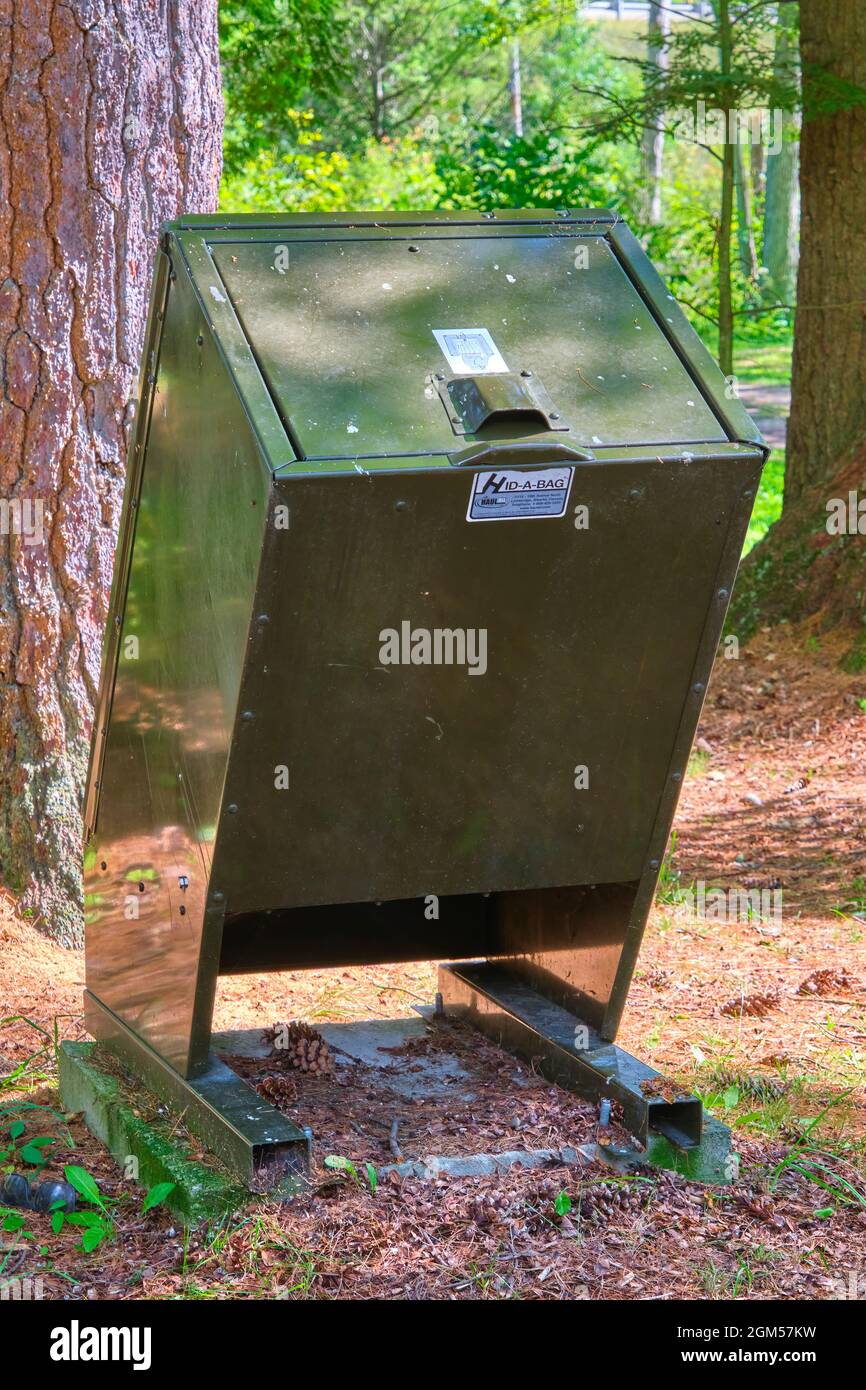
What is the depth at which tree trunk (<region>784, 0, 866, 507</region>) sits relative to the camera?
7902 mm

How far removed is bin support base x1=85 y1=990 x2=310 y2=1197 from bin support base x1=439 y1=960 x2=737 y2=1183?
72 centimetres

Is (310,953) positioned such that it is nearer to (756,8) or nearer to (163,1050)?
(163,1050)

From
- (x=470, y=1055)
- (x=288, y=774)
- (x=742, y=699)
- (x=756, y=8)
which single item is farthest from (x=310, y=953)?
(x=756, y=8)

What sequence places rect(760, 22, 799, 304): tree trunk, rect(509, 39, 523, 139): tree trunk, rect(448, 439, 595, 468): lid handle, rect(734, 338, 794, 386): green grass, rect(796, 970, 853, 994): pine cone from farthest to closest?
rect(509, 39, 523, 139): tree trunk
rect(760, 22, 799, 304): tree trunk
rect(734, 338, 794, 386): green grass
rect(796, 970, 853, 994): pine cone
rect(448, 439, 595, 468): lid handle

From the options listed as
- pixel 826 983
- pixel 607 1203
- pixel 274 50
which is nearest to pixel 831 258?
pixel 826 983

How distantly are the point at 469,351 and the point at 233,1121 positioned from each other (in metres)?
1.61

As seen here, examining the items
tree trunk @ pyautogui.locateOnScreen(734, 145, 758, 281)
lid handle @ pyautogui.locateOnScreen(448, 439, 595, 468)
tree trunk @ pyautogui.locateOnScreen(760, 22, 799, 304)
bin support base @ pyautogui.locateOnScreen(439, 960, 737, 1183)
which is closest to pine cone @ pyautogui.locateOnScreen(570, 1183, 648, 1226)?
bin support base @ pyautogui.locateOnScreen(439, 960, 737, 1183)

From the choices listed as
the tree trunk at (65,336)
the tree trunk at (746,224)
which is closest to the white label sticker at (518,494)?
the tree trunk at (65,336)

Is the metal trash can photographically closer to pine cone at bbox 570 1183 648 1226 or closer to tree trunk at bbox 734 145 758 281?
pine cone at bbox 570 1183 648 1226

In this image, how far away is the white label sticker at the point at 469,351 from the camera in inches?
111

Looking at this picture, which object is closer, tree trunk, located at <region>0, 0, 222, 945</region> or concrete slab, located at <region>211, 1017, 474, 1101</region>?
concrete slab, located at <region>211, 1017, 474, 1101</region>

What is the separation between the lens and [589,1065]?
3.38 m

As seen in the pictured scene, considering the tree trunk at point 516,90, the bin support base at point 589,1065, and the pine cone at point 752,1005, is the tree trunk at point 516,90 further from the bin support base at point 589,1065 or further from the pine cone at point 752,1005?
the bin support base at point 589,1065

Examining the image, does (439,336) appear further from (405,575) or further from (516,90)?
(516,90)
